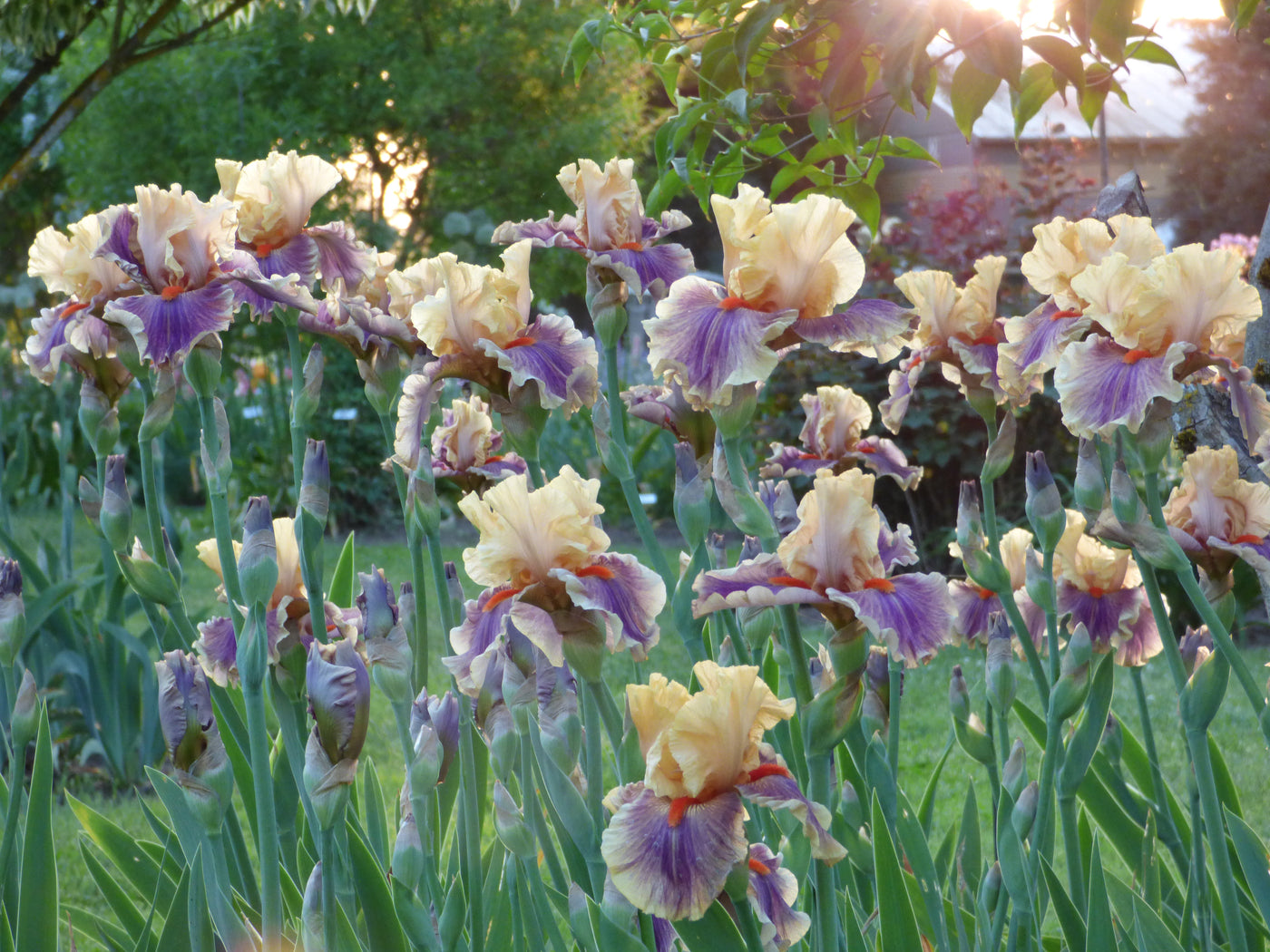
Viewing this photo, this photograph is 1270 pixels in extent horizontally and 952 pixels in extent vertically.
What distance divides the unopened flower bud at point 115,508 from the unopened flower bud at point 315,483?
284mm

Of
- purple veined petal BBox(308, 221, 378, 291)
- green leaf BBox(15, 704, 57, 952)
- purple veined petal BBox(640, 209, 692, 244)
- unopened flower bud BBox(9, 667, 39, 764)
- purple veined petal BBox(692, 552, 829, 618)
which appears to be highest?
purple veined petal BBox(640, 209, 692, 244)

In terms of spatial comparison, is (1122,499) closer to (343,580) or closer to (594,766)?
(594,766)

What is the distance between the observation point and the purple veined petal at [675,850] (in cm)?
86

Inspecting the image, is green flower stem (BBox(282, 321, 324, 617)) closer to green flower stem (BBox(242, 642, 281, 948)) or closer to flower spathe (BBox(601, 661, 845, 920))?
green flower stem (BBox(242, 642, 281, 948))

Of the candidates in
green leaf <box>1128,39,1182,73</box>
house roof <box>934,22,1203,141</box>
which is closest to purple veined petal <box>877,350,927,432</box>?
green leaf <box>1128,39,1182,73</box>

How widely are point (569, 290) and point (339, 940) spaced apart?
27.5ft

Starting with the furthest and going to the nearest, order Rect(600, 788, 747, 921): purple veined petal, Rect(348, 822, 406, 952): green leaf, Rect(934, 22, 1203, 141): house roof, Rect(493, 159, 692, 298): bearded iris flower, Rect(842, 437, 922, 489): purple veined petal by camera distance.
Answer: Rect(934, 22, 1203, 141): house roof
Rect(842, 437, 922, 489): purple veined petal
Rect(493, 159, 692, 298): bearded iris flower
Rect(348, 822, 406, 952): green leaf
Rect(600, 788, 747, 921): purple veined petal

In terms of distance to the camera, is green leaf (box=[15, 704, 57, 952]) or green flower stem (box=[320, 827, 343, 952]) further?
green leaf (box=[15, 704, 57, 952])

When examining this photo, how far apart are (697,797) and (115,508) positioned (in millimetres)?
917

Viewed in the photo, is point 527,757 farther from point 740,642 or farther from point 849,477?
point 849,477

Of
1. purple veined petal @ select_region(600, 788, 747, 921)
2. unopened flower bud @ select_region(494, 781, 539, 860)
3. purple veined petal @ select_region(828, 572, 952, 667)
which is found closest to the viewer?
purple veined petal @ select_region(600, 788, 747, 921)

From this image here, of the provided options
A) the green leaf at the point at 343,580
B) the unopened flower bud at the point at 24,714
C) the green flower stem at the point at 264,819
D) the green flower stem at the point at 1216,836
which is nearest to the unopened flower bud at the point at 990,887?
the green flower stem at the point at 1216,836

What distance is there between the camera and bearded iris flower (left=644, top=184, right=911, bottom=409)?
3.70ft

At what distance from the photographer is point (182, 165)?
797 centimetres
